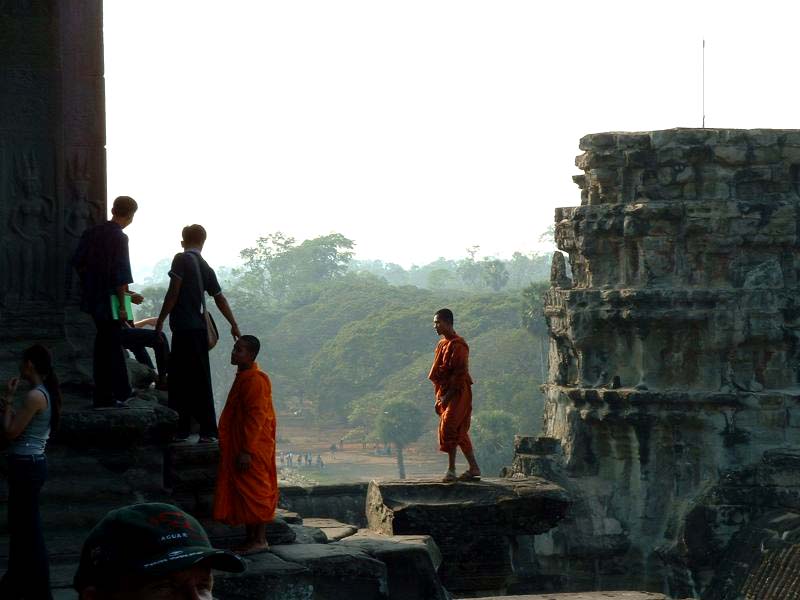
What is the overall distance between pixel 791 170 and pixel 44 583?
11.5 meters

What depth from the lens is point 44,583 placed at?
542 centimetres

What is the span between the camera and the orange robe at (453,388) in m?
9.09

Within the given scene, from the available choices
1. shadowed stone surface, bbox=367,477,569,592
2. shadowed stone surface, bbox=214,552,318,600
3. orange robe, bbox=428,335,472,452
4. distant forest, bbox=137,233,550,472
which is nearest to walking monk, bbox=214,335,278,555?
shadowed stone surface, bbox=214,552,318,600

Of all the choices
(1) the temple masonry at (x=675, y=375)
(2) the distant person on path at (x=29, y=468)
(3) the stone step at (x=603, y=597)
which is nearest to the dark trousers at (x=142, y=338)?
(2) the distant person on path at (x=29, y=468)

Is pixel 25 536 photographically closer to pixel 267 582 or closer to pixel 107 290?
pixel 267 582

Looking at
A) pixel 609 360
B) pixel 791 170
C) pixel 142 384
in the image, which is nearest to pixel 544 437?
pixel 609 360

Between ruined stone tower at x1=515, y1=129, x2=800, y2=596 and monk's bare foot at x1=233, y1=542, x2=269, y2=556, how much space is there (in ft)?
29.9

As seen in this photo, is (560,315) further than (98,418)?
Yes

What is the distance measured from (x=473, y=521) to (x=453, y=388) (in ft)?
2.83

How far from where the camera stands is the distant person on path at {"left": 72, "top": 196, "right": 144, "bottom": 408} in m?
6.47

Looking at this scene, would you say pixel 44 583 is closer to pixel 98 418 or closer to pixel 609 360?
pixel 98 418

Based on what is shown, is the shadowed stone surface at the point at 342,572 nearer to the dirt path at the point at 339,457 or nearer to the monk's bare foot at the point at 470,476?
the monk's bare foot at the point at 470,476

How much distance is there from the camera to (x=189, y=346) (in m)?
6.85

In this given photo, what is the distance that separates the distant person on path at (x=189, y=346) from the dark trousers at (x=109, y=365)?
0.31 metres
